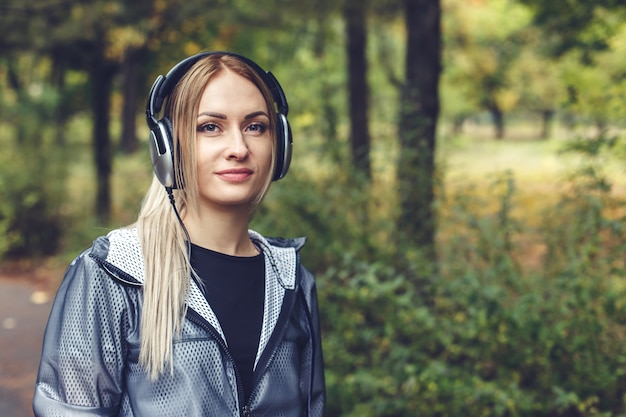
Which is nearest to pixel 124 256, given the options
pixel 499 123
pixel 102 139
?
pixel 102 139

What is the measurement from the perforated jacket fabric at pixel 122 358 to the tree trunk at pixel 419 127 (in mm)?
3879

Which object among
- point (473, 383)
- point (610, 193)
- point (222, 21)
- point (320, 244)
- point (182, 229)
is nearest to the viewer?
point (182, 229)

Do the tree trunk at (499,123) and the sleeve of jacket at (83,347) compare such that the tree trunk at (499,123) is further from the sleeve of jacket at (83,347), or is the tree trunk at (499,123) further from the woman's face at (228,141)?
the sleeve of jacket at (83,347)

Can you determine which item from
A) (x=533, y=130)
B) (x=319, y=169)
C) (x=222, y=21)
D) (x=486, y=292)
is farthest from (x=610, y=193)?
(x=533, y=130)

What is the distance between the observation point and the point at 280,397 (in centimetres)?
227

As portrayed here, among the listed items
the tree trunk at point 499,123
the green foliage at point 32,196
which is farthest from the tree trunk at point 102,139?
the tree trunk at point 499,123

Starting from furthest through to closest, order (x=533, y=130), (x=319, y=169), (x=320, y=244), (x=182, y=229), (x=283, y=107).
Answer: (x=533, y=130)
(x=319, y=169)
(x=320, y=244)
(x=283, y=107)
(x=182, y=229)

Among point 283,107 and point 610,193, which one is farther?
point 610,193

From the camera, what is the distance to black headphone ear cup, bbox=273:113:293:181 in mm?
2455

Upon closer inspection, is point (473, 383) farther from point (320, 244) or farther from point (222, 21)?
point (222, 21)

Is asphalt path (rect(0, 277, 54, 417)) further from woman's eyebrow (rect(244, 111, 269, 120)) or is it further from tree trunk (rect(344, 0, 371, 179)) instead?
tree trunk (rect(344, 0, 371, 179))

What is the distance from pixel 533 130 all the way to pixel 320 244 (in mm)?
67846

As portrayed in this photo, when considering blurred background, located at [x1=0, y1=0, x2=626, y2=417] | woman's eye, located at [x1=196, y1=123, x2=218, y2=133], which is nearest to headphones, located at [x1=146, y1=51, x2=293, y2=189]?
woman's eye, located at [x1=196, y1=123, x2=218, y2=133]

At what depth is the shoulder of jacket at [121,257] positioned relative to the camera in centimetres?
207
